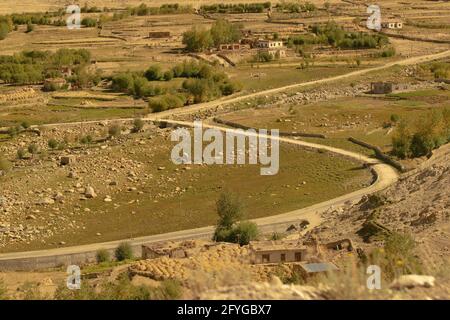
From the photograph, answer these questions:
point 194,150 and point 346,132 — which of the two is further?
point 346,132

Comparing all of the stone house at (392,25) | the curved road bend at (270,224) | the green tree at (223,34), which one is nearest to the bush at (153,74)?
the green tree at (223,34)

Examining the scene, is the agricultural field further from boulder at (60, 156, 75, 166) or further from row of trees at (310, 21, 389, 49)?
Result: row of trees at (310, 21, 389, 49)

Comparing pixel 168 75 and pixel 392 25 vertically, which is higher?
pixel 392 25

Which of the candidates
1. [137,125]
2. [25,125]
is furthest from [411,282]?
[25,125]

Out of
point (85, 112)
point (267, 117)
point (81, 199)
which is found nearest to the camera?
point (81, 199)

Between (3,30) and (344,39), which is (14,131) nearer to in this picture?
(344,39)
